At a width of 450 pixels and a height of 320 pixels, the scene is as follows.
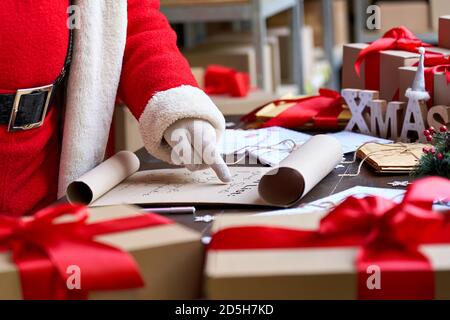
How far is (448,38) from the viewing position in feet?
4.41

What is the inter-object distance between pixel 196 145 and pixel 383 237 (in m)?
0.36

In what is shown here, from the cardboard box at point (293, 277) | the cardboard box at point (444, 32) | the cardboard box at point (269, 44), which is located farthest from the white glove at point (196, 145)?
the cardboard box at point (269, 44)

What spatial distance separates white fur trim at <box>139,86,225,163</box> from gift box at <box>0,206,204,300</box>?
280 mm

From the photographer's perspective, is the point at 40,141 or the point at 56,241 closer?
the point at 56,241

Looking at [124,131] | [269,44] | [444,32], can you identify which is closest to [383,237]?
[444,32]

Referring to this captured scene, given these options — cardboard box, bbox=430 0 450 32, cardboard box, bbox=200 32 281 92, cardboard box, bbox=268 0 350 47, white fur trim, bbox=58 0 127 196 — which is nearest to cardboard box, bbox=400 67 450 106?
white fur trim, bbox=58 0 127 196

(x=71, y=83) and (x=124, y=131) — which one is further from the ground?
(x=71, y=83)

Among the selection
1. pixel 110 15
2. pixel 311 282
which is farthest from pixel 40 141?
pixel 311 282

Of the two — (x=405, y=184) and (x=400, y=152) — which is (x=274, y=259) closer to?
(x=405, y=184)

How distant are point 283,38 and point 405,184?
8.49 ft

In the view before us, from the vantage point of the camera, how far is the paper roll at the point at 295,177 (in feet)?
2.98

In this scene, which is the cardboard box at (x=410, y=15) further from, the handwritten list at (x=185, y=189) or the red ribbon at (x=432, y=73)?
the handwritten list at (x=185, y=189)

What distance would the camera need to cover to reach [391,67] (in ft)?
4.21

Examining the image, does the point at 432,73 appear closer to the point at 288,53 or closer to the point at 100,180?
the point at 100,180
